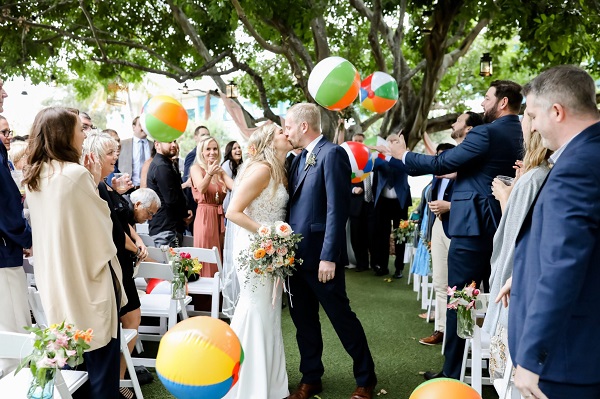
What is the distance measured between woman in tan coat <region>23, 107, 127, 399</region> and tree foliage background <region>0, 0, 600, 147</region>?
4.83 m

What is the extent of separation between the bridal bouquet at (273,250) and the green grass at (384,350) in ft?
2.17

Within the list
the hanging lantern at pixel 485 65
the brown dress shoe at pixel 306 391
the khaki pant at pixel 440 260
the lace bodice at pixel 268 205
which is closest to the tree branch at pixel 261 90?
the hanging lantern at pixel 485 65

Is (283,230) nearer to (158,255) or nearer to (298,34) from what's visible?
(158,255)

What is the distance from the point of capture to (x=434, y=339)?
5359mm

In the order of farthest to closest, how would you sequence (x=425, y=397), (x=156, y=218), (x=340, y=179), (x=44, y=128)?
(x=156, y=218)
(x=340, y=179)
(x=44, y=128)
(x=425, y=397)

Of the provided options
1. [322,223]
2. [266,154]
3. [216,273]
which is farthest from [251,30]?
[322,223]

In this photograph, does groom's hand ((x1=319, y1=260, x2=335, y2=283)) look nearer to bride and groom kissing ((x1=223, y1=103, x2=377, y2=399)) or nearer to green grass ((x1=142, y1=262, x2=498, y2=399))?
bride and groom kissing ((x1=223, y1=103, x2=377, y2=399))

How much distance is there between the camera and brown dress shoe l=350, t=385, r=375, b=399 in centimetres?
388

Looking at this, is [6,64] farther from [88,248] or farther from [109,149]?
[88,248]

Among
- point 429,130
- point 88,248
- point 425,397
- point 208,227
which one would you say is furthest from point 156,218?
point 429,130

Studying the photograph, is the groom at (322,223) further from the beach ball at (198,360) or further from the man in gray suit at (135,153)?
the man in gray suit at (135,153)

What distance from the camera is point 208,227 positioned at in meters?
6.23

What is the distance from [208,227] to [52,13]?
6227mm

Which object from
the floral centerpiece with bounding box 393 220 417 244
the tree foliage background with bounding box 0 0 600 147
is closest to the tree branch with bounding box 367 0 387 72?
the tree foliage background with bounding box 0 0 600 147
